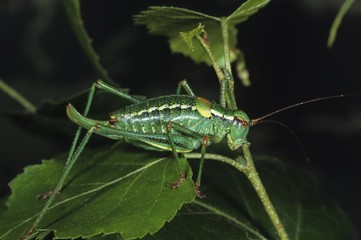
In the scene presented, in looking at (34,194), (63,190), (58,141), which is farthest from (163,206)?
(58,141)

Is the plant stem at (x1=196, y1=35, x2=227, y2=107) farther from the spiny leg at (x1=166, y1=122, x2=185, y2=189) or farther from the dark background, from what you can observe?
the dark background

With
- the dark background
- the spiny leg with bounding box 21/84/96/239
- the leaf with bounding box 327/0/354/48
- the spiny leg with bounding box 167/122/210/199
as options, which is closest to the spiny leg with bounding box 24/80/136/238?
the spiny leg with bounding box 21/84/96/239

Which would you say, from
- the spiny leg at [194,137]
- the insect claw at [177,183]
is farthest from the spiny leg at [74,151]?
the insect claw at [177,183]

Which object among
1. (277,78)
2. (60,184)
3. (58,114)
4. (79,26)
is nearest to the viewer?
(60,184)

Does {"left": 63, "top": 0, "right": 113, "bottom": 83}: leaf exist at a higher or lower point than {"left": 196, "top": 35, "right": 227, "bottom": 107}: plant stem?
higher

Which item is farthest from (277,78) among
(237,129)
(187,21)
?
(187,21)

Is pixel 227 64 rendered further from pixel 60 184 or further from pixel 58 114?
pixel 58 114

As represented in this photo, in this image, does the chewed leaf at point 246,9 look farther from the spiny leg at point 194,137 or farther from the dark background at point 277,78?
the dark background at point 277,78
